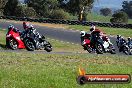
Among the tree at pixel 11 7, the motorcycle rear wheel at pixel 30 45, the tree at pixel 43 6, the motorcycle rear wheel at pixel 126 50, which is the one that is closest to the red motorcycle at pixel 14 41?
the motorcycle rear wheel at pixel 30 45

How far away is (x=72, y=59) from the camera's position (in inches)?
711

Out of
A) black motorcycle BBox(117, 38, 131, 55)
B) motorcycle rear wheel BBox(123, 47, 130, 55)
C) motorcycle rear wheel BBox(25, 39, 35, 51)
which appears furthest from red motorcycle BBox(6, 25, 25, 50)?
motorcycle rear wheel BBox(123, 47, 130, 55)

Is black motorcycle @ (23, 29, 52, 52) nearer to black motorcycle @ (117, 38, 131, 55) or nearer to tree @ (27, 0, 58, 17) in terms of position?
black motorcycle @ (117, 38, 131, 55)

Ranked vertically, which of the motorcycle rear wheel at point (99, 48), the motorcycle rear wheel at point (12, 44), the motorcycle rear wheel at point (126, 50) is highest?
the motorcycle rear wheel at point (12, 44)

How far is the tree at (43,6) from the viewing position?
272ft

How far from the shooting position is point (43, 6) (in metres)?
84.4

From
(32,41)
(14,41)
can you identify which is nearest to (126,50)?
(32,41)

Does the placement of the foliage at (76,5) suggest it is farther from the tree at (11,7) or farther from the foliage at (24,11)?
the tree at (11,7)

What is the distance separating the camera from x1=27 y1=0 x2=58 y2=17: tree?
8294 cm

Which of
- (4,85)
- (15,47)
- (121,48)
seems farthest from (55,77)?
(121,48)

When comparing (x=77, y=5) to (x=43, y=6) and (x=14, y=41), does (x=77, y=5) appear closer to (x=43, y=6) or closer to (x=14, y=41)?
(x=43, y=6)

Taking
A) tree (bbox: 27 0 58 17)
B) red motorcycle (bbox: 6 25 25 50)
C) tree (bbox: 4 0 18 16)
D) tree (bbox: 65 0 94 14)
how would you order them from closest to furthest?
red motorcycle (bbox: 6 25 25 50)
tree (bbox: 4 0 18 16)
tree (bbox: 65 0 94 14)
tree (bbox: 27 0 58 17)

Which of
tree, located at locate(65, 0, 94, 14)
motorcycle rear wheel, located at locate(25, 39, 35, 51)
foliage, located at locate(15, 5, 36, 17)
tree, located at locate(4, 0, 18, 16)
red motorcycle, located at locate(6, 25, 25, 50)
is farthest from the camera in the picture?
tree, located at locate(65, 0, 94, 14)

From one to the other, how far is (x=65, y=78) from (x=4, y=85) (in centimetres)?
223
